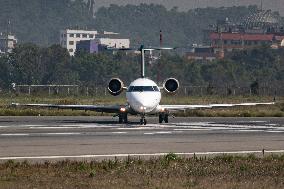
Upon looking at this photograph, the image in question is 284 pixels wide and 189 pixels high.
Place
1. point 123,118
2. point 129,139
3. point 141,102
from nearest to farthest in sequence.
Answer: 1. point 129,139
2. point 141,102
3. point 123,118

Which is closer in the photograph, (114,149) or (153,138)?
(114,149)

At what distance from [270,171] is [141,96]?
73.6 feet

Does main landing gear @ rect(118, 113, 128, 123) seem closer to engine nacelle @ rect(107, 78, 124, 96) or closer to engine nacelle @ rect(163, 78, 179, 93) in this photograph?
engine nacelle @ rect(107, 78, 124, 96)

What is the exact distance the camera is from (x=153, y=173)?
22219 mm

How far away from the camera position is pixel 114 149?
29453mm

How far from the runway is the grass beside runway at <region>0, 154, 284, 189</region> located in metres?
2.85

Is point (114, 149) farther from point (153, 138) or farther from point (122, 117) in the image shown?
point (122, 117)

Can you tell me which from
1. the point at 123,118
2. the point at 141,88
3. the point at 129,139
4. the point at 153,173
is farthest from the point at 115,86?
the point at 153,173

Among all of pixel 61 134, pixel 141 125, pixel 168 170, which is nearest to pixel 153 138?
pixel 61 134

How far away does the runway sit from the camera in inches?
1123

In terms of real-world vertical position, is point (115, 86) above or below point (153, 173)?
above

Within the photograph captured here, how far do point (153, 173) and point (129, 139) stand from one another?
38.9 feet

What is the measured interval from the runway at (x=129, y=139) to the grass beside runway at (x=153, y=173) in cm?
285

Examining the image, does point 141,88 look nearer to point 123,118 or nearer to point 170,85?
point 123,118
